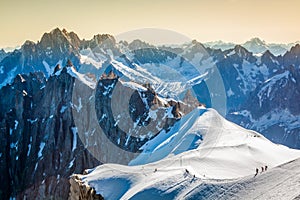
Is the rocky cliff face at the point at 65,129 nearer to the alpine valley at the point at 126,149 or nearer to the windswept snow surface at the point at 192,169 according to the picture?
the alpine valley at the point at 126,149

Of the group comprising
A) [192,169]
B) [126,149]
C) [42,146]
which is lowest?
[42,146]

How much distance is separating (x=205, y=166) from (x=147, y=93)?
6913 centimetres

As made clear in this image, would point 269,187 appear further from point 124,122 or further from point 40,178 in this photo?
point 40,178

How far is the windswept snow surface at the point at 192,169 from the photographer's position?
32.2 metres

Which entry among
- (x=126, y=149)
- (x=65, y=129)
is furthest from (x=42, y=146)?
(x=126, y=149)

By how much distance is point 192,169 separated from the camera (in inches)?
1491

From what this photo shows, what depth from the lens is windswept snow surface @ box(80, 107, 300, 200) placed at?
32156mm

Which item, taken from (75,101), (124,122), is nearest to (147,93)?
(124,122)

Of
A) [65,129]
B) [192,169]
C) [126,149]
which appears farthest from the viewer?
[65,129]

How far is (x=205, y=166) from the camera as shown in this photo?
134ft

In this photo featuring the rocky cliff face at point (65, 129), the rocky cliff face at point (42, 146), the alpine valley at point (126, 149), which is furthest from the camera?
the rocky cliff face at point (42, 146)

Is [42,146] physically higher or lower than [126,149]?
lower

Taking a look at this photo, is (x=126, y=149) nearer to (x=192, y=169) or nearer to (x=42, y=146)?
(x=42, y=146)

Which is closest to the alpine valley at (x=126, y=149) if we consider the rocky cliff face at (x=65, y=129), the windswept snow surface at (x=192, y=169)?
the windswept snow surface at (x=192, y=169)
